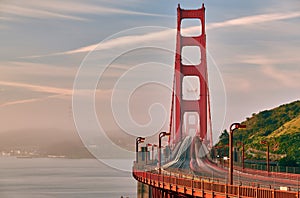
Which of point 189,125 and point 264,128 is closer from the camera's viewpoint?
point 189,125

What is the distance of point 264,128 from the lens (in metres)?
198

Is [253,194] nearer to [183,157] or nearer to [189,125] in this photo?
[183,157]

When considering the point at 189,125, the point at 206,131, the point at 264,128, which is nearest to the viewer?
the point at 206,131

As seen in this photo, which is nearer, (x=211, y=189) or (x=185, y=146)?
(x=211, y=189)

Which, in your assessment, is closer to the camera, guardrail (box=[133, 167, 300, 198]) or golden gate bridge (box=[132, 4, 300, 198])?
guardrail (box=[133, 167, 300, 198])

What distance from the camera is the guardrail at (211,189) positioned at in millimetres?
40806

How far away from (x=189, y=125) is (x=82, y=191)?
33350 mm

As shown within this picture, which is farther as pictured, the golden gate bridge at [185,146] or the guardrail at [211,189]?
the golden gate bridge at [185,146]

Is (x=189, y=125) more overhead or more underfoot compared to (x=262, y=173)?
more overhead

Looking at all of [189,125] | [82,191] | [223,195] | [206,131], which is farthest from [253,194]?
[82,191]

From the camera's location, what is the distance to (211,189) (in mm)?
52281

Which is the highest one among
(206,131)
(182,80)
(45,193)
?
(182,80)

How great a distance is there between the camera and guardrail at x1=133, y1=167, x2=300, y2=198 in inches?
1607

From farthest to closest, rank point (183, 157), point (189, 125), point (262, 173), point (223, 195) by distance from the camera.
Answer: point (189, 125), point (183, 157), point (262, 173), point (223, 195)
